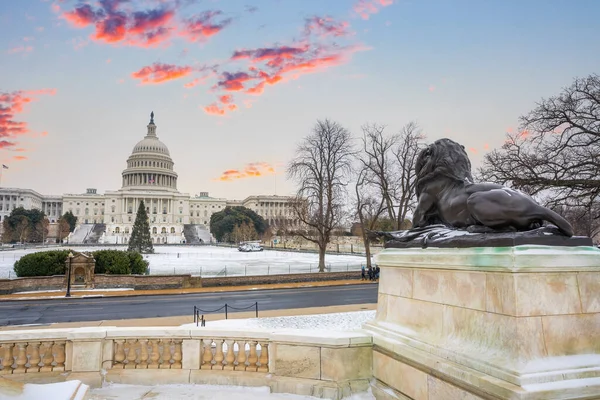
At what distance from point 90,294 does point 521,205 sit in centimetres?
2891

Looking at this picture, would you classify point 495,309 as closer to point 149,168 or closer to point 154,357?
point 154,357

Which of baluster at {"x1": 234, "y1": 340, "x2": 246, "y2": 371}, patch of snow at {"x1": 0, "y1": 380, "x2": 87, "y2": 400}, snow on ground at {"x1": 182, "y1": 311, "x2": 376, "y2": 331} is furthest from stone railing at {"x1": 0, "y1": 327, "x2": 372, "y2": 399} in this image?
snow on ground at {"x1": 182, "y1": 311, "x2": 376, "y2": 331}

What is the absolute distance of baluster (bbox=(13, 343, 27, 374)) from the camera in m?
6.19

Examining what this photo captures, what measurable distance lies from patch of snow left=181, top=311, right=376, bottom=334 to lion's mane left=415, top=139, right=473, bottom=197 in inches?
402

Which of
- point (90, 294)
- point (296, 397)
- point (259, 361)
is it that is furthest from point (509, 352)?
point (90, 294)

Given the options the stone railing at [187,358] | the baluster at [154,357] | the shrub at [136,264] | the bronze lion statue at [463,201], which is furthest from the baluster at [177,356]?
the shrub at [136,264]

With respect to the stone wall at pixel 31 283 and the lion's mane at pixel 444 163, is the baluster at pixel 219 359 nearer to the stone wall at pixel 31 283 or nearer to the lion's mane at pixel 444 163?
the lion's mane at pixel 444 163

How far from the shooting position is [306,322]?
16.5m

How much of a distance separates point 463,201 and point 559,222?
1.27m

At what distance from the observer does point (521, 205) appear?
455 centimetres

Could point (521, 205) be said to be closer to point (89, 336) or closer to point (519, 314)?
point (519, 314)

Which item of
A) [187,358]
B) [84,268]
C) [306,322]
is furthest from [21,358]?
[84,268]

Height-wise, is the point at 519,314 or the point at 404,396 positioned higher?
the point at 519,314

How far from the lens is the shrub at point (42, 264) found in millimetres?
31016
